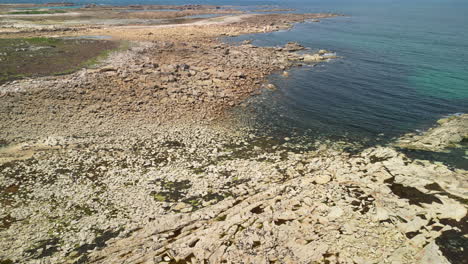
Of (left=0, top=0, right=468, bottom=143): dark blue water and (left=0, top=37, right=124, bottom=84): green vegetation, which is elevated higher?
(left=0, top=37, right=124, bottom=84): green vegetation

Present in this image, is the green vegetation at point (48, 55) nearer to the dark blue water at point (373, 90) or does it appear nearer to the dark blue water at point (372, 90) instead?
the dark blue water at point (372, 90)

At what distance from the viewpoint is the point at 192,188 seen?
18516mm

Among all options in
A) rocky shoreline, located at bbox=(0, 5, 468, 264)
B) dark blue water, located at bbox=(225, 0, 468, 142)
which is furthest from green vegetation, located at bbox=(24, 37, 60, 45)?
dark blue water, located at bbox=(225, 0, 468, 142)

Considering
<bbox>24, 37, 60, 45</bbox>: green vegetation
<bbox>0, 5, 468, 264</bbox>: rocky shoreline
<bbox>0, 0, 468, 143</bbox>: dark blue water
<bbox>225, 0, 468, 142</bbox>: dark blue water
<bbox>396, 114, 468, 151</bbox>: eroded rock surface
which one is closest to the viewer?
<bbox>0, 5, 468, 264</bbox>: rocky shoreline

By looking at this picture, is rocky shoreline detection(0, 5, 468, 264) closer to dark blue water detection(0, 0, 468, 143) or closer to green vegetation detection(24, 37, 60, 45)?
dark blue water detection(0, 0, 468, 143)

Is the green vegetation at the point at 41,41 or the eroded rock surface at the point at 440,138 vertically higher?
the green vegetation at the point at 41,41

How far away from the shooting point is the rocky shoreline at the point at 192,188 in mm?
13500

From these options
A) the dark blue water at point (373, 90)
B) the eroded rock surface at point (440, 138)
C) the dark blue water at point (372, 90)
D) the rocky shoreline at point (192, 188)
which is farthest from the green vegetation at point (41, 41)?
the eroded rock surface at point (440, 138)

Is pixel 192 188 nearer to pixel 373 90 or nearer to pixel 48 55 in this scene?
pixel 373 90

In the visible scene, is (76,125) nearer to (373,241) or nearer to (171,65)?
(171,65)

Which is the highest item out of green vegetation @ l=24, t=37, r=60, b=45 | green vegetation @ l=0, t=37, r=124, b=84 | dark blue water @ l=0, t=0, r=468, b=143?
green vegetation @ l=24, t=37, r=60, b=45

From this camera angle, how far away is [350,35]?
7650cm

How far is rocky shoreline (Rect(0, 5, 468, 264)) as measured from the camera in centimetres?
1350

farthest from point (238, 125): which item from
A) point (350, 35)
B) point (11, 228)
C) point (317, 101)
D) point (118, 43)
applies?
point (350, 35)
